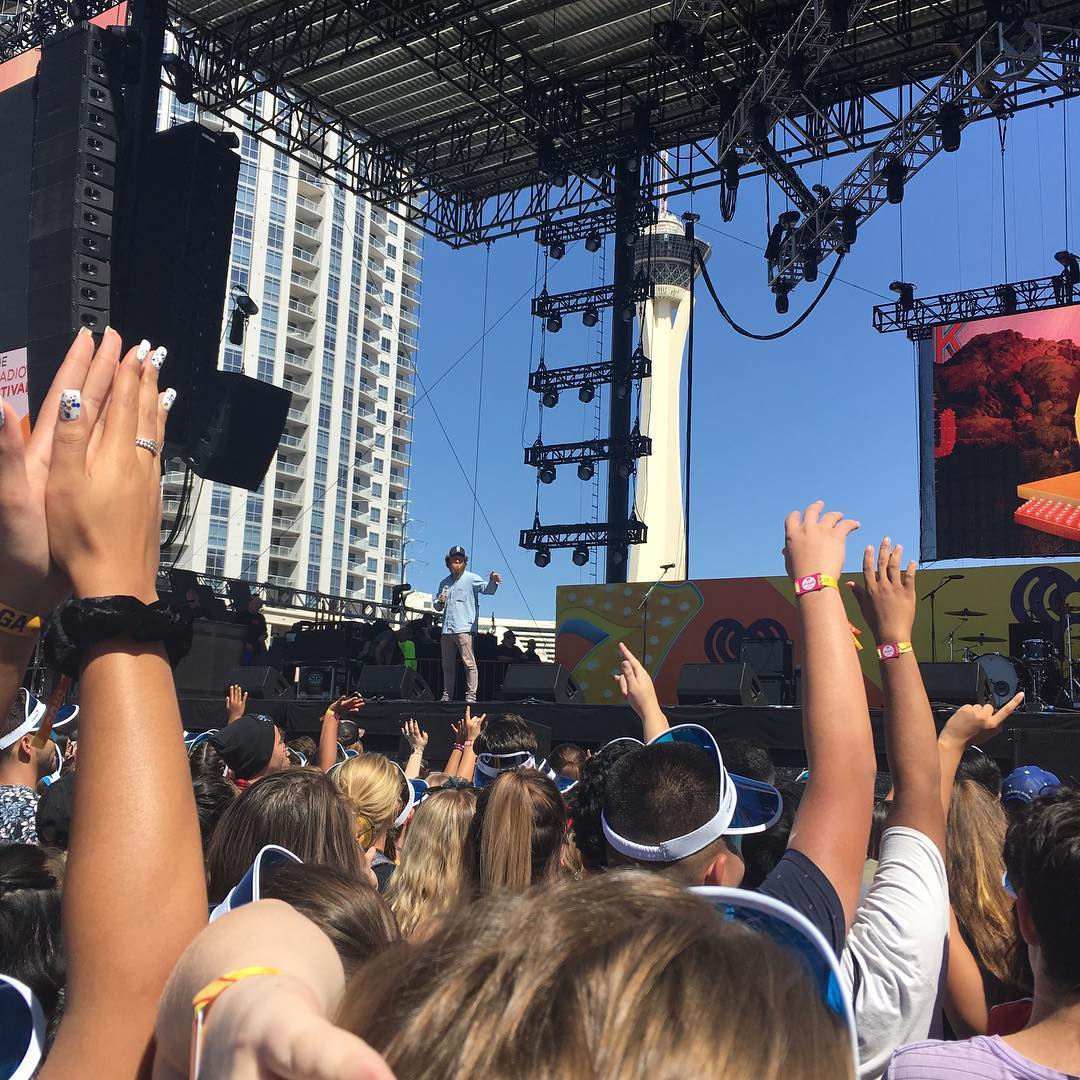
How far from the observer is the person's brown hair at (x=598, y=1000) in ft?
1.88

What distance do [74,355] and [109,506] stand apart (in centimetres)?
28

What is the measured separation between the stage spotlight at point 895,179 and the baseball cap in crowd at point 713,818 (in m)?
14.8

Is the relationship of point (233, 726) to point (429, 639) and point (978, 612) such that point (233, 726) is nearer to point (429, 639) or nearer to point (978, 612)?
point (978, 612)

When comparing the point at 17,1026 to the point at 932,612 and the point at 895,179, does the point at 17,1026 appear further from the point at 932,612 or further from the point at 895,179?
the point at 895,179

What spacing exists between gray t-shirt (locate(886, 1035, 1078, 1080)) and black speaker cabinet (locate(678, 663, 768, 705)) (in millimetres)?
10013

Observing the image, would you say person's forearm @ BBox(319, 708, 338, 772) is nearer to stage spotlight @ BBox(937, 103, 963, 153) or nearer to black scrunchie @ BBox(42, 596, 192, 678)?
black scrunchie @ BBox(42, 596, 192, 678)

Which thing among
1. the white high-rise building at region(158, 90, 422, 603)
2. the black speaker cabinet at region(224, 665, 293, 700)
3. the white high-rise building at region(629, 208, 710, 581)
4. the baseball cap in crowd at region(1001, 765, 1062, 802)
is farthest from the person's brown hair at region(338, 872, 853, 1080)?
the white high-rise building at region(158, 90, 422, 603)

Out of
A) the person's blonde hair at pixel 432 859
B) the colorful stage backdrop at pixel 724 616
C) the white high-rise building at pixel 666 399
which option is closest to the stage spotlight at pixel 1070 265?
the colorful stage backdrop at pixel 724 616

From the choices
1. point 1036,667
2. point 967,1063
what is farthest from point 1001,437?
point 967,1063

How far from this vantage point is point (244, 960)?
0.70m

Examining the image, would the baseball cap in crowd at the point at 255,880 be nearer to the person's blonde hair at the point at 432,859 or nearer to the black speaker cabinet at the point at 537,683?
the person's blonde hair at the point at 432,859

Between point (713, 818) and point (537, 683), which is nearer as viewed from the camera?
point (713, 818)

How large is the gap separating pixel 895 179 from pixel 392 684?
10.2m

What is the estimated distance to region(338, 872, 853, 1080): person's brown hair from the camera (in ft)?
1.88
